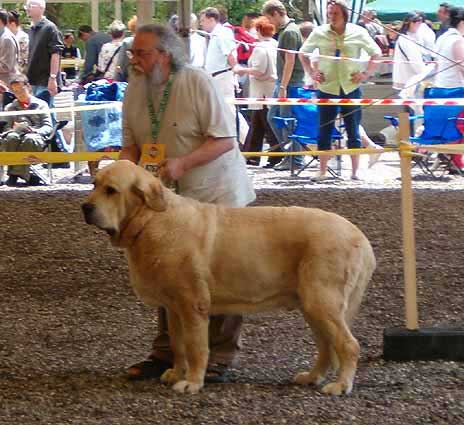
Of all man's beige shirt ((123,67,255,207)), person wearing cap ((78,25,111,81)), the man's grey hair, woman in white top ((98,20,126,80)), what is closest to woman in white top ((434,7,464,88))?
woman in white top ((98,20,126,80))

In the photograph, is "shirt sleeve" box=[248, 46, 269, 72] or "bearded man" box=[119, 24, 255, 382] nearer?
"bearded man" box=[119, 24, 255, 382]

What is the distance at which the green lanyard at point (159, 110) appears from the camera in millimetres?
5590

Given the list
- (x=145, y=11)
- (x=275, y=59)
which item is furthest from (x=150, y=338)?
→ (x=275, y=59)

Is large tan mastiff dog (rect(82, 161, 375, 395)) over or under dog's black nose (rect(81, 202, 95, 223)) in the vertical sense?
under

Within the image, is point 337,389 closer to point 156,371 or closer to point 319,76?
point 156,371

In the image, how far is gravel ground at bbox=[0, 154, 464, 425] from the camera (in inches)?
198

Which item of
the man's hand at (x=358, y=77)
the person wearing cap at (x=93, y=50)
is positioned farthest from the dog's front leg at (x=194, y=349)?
the person wearing cap at (x=93, y=50)

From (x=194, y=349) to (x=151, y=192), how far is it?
0.81m

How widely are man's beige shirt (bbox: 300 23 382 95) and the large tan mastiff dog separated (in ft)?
26.8

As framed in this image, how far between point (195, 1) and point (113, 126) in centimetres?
1145

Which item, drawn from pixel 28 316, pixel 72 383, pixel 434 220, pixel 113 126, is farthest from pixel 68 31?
pixel 72 383

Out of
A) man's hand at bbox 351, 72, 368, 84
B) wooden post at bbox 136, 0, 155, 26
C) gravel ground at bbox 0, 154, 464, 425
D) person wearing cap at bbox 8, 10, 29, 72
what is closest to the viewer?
gravel ground at bbox 0, 154, 464, 425

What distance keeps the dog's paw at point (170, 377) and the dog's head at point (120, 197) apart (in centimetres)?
83

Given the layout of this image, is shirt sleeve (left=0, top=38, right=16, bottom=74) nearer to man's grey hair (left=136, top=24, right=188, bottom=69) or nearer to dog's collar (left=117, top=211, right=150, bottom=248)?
man's grey hair (left=136, top=24, right=188, bottom=69)
